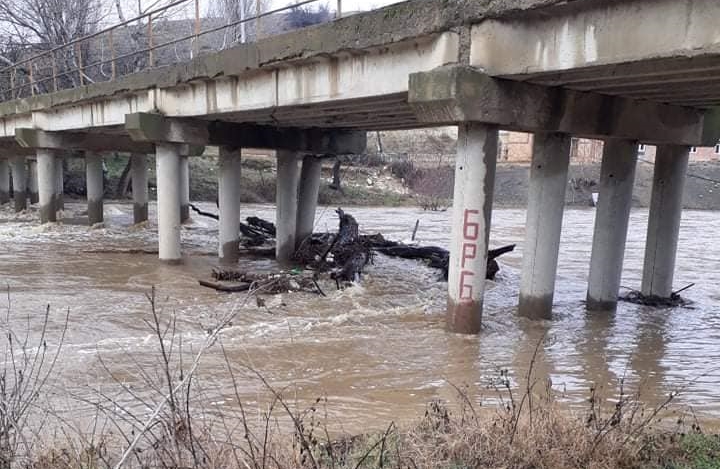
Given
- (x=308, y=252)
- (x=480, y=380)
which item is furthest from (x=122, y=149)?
(x=480, y=380)

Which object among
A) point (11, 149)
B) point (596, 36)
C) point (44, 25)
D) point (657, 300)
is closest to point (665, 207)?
point (657, 300)

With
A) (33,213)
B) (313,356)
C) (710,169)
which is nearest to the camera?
(313,356)

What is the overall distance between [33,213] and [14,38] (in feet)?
43.0

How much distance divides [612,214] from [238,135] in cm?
779

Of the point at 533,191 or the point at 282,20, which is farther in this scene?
the point at 282,20

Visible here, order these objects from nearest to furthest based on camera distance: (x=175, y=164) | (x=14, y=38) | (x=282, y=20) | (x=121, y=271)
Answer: (x=121, y=271) < (x=175, y=164) < (x=282, y=20) < (x=14, y=38)

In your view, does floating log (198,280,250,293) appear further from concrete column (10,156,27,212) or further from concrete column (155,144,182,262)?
concrete column (10,156,27,212)

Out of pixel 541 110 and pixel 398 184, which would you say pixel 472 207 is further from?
pixel 398 184

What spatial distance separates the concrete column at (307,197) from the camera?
1537cm

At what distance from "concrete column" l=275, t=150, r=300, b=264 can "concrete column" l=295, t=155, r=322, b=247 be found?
83cm

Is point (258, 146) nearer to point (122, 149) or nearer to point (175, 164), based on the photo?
point (175, 164)

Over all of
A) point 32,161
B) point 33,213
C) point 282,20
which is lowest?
point 33,213

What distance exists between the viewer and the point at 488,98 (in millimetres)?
7039

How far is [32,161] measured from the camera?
30.4m
